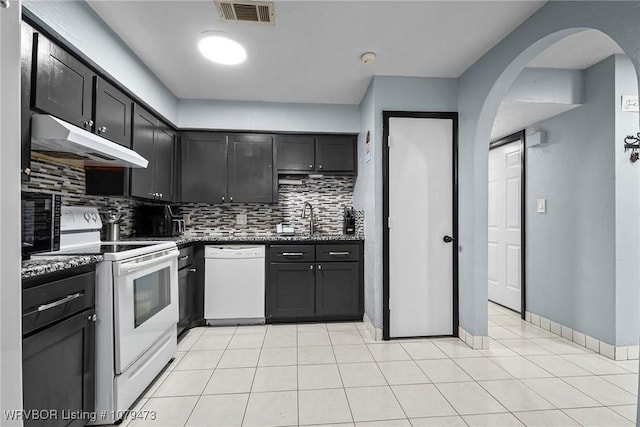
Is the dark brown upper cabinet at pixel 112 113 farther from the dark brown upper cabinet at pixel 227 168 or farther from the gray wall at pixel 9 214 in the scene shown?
the gray wall at pixel 9 214

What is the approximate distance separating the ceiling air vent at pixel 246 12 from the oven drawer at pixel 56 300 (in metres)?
1.72

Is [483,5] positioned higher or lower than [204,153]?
higher

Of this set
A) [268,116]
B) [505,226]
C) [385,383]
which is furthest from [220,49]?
[505,226]

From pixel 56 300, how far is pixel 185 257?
162 centimetres

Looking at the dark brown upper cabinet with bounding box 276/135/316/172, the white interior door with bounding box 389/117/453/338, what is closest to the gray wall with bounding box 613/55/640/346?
the white interior door with bounding box 389/117/453/338

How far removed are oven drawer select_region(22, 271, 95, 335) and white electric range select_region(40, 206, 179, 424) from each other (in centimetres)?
10

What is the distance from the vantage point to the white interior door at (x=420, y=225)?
292cm

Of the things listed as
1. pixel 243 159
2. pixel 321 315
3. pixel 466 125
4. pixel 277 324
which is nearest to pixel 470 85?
pixel 466 125

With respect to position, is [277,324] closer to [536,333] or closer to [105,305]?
[105,305]

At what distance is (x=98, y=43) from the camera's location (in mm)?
2027

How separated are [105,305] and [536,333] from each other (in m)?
3.62

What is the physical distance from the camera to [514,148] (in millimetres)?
3721

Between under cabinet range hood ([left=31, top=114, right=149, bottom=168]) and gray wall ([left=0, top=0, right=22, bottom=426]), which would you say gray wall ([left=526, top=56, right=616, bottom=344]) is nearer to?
gray wall ([left=0, top=0, right=22, bottom=426])

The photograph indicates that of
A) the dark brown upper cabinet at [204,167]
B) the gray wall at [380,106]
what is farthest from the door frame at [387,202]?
the dark brown upper cabinet at [204,167]
